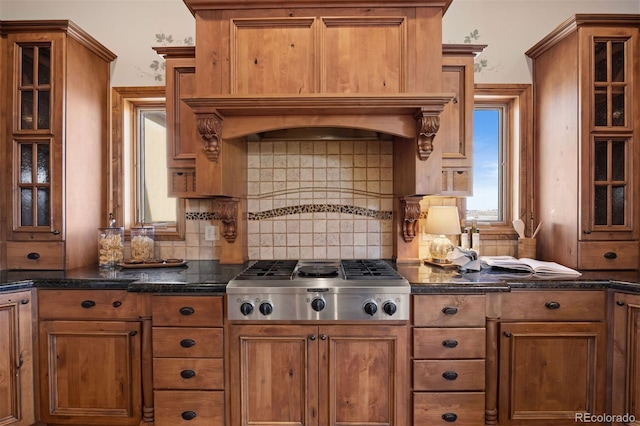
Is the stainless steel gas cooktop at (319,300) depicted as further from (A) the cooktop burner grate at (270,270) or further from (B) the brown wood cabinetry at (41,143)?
(B) the brown wood cabinetry at (41,143)

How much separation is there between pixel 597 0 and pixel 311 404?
3199 mm

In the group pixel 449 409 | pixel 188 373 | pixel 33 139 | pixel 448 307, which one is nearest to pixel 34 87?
pixel 33 139

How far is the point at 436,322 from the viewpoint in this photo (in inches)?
70.6

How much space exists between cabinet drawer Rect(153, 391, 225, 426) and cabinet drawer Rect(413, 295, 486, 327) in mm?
1068

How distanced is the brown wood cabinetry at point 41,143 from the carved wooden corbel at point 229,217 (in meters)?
0.89

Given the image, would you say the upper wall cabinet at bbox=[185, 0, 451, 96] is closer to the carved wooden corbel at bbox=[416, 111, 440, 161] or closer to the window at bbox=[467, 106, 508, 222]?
the carved wooden corbel at bbox=[416, 111, 440, 161]

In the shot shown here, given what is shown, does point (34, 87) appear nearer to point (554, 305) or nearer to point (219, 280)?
point (219, 280)

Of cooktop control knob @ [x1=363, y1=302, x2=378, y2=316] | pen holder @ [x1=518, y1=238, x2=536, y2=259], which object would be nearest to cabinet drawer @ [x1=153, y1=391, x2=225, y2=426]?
cooktop control knob @ [x1=363, y1=302, x2=378, y2=316]

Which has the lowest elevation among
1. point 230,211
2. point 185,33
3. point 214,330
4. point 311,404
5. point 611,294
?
point 311,404

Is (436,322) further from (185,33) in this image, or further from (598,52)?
(185,33)

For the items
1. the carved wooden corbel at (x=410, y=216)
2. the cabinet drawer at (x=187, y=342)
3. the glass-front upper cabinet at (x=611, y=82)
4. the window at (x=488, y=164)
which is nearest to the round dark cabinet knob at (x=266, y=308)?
the cabinet drawer at (x=187, y=342)

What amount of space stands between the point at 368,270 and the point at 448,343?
55cm

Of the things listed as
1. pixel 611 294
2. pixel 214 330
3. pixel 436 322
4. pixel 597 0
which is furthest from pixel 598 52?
pixel 214 330

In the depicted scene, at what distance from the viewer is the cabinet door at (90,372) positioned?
74.4 inches
